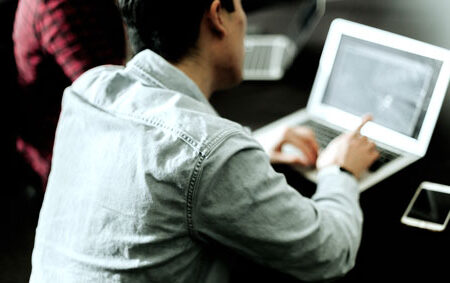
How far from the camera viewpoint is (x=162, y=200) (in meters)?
0.73

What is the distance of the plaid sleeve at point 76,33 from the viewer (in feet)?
3.91

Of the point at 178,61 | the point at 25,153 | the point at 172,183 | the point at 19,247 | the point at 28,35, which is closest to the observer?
the point at 172,183

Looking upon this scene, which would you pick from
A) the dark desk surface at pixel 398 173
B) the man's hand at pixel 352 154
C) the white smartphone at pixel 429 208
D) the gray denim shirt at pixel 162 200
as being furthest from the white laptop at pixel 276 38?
the gray denim shirt at pixel 162 200

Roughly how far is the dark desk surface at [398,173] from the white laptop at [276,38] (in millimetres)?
39

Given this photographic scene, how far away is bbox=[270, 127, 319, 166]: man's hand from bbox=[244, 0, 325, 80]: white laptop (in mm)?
495

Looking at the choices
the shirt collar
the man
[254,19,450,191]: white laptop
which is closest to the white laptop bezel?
[254,19,450,191]: white laptop

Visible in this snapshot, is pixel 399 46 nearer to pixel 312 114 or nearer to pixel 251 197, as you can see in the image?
pixel 312 114

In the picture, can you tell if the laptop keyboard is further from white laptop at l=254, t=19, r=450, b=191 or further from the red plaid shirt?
the red plaid shirt

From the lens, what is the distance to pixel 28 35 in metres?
1.25

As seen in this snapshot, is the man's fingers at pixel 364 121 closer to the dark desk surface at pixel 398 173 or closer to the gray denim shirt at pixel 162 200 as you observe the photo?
the dark desk surface at pixel 398 173

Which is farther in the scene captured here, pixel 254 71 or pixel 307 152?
pixel 254 71

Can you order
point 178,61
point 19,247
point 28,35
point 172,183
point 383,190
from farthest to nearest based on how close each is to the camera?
point 19,247 < point 28,35 < point 383,190 < point 178,61 < point 172,183

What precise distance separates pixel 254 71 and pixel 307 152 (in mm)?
594

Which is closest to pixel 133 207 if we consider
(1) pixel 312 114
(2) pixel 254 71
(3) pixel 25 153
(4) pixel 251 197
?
(4) pixel 251 197
